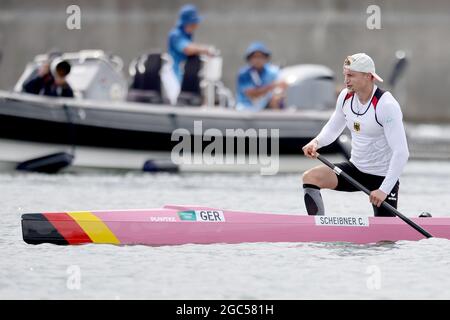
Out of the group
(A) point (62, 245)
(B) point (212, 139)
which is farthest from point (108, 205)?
(B) point (212, 139)

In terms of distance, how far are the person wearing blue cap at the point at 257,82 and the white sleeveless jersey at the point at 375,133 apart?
29.0 ft

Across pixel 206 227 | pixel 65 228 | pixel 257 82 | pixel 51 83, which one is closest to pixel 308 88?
pixel 257 82

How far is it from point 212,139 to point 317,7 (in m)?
12.0

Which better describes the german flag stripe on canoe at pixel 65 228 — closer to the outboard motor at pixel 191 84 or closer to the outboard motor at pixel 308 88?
the outboard motor at pixel 191 84

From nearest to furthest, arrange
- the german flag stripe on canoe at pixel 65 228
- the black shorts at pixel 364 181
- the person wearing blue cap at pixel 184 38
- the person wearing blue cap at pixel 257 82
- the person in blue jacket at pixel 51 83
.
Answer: the german flag stripe on canoe at pixel 65 228 < the black shorts at pixel 364 181 < the person in blue jacket at pixel 51 83 < the person wearing blue cap at pixel 184 38 < the person wearing blue cap at pixel 257 82

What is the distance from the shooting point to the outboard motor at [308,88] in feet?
66.8

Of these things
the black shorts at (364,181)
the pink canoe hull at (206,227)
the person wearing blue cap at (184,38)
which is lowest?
the pink canoe hull at (206,227)

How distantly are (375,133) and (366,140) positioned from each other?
5.2 inches

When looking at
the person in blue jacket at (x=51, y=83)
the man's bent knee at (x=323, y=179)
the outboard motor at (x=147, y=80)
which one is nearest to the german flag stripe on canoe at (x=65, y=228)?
the man's bent knee at (x=323, y=179)

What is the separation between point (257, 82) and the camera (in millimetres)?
20234

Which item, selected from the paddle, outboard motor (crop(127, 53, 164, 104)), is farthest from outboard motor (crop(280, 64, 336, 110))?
the paddle

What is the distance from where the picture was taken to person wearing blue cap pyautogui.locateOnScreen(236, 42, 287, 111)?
2012 cm

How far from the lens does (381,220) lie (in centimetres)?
1119
